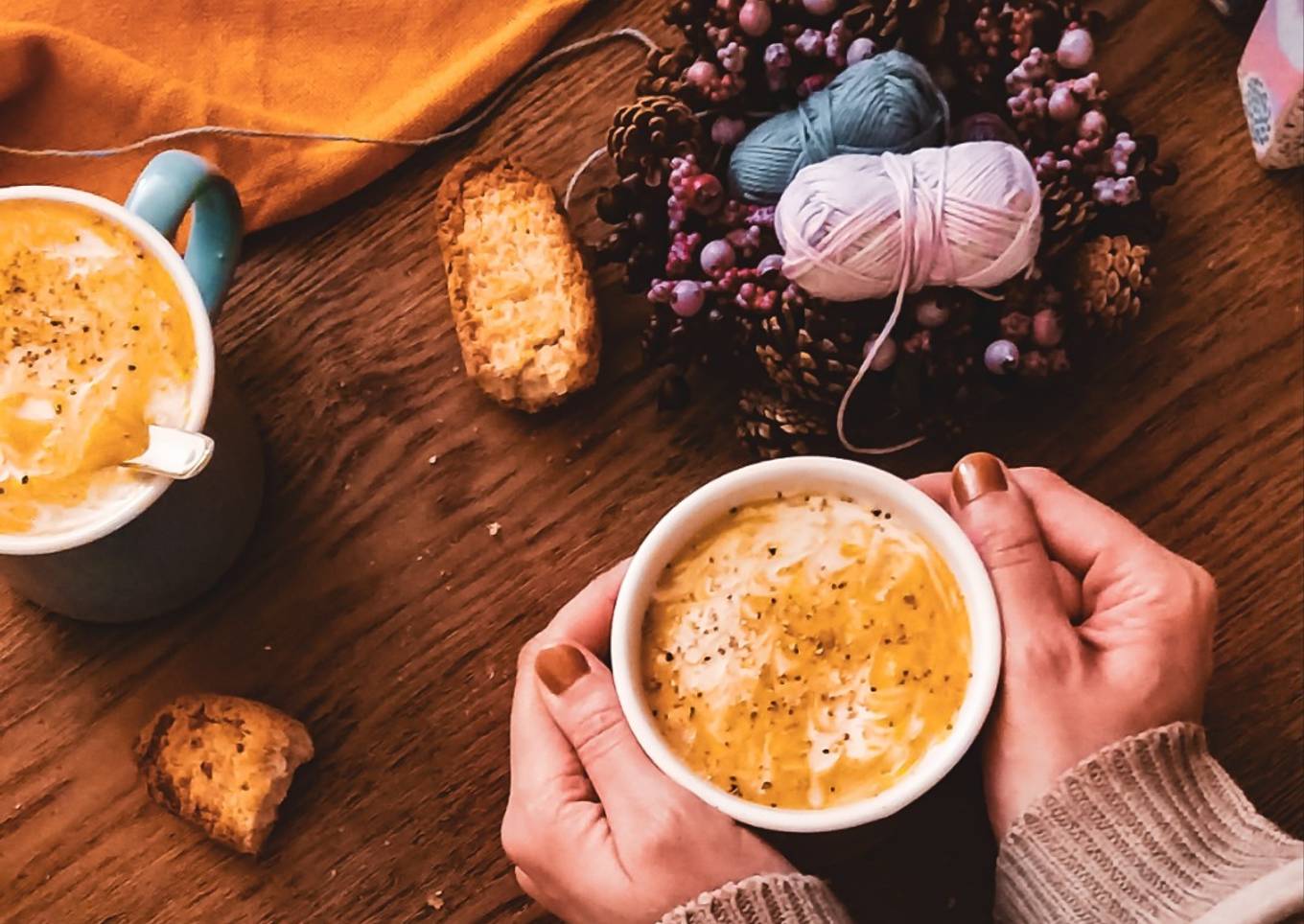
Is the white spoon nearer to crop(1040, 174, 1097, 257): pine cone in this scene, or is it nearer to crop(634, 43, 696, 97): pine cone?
crop(634, 43, 696, 97): pine cone

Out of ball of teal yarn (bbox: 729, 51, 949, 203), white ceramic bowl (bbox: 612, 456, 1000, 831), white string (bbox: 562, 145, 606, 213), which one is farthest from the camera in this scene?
white string (bbox: 562, 145, 606, 213)

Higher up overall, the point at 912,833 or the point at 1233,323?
the point at 1233,323

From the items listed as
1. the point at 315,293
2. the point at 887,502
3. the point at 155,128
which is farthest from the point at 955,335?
the point at 155,128

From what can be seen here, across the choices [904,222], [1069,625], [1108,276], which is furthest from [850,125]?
[1069,625]

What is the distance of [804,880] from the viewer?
68 centimetres

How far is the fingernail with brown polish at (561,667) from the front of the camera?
2.31 ft

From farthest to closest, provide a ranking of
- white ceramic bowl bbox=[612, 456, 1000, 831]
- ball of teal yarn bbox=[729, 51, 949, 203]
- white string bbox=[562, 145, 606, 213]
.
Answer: white string bbox=[562, 145, 606, 213] < ball of teal yarn bbox=[729, 51, 949, 203] < white ceramic bowl bbox=[612, 456, 1000, 831]

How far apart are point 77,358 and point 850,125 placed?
42 centimetres

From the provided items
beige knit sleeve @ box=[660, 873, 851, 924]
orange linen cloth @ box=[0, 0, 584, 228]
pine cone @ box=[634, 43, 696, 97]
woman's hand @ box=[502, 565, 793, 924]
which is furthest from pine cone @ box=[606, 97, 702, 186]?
beige knit sleeve @ box=[660, 873, 851, 924]

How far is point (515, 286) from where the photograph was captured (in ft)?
2.71

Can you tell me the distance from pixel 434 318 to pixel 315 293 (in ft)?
0.26

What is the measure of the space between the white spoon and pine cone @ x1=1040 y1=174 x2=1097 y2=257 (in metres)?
0.46

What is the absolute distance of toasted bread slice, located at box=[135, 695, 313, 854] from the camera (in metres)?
0.79

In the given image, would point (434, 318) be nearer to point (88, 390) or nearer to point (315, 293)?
point (315, 293)
